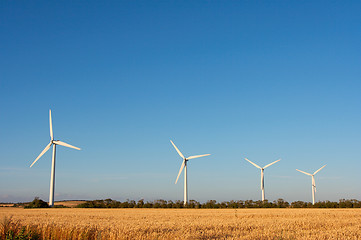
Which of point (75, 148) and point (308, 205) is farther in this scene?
point (308, 205)

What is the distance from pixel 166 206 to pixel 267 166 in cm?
2782

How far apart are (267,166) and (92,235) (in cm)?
8247

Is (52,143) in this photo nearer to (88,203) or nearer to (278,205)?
(88,203)

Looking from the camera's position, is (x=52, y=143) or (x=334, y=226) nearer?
(x=334, y=226)

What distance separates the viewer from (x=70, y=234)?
1884cm

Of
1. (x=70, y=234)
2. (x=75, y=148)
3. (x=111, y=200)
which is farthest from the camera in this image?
(x=111, y=200)

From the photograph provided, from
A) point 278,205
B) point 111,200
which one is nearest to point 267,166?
point 278,205

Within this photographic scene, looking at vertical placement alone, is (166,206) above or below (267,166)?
below

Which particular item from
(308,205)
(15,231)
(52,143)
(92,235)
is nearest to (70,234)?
(92,235)

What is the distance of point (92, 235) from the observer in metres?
19.5

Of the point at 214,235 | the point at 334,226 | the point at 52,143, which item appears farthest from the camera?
the point at 52,143

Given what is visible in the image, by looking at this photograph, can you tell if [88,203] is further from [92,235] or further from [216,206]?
[92,235]

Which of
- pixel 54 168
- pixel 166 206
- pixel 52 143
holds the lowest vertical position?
pixel 166 206

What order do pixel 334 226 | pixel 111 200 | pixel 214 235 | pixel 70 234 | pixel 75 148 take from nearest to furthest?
pixel 70 234 < pixel 214 235 < pixel 334 226 < pixel 75 148 < pixel 111 200
